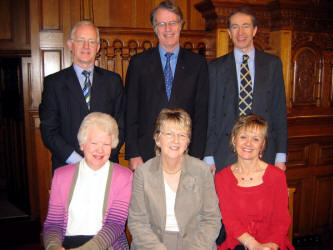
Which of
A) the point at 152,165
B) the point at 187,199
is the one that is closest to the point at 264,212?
the point at 187,199

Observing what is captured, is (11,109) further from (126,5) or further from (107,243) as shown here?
(107,243)

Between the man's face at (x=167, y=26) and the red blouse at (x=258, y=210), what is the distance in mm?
994

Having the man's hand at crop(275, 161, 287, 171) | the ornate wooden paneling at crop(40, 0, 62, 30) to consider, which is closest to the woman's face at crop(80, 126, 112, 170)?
the man's hand at crop(275, 161, 287, 171)

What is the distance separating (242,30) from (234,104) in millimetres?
484

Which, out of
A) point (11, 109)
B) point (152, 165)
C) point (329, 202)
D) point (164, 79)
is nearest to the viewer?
point (152, 165)

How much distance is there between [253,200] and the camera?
5.80 feet

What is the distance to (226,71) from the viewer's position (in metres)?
2.17

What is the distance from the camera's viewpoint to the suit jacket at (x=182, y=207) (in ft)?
5.45

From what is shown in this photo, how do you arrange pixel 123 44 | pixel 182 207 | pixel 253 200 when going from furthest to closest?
pixel 123 44 < pixel 253 200 < pixel 182 207

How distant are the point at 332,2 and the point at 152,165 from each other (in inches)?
103

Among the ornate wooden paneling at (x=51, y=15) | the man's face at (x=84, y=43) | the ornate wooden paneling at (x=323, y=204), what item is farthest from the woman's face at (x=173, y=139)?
the ornate wooden paneling at (x=323, y=204)

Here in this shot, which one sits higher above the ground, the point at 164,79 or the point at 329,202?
the point at 164,79

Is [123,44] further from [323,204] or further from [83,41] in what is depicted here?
[323,204]

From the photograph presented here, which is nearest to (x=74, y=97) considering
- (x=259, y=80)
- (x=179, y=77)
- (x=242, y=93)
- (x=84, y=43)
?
(x=84, y=43)
